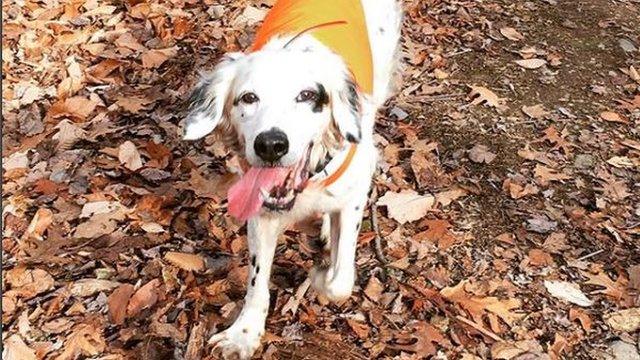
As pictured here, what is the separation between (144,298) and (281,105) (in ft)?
4.77

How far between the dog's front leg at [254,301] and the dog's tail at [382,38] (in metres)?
1.45

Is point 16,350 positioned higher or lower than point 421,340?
higher

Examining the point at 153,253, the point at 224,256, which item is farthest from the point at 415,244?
the point at 153,253

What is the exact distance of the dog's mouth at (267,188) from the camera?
11.1ft

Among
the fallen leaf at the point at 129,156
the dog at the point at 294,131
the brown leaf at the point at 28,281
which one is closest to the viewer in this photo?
the dog at the point at 294,131

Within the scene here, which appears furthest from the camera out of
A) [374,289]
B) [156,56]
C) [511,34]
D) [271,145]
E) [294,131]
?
[511,34]

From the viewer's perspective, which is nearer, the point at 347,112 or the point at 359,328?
the point at 347,112

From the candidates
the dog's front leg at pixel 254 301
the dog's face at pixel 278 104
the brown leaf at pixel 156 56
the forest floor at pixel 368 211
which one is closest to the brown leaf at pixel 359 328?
the forest floor at pixel 368 211

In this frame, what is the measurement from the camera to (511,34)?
6.54m

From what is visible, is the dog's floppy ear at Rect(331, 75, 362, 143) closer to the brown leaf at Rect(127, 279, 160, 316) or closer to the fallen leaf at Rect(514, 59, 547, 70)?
the brown leaf at Rect(127, 279, 160, 316)

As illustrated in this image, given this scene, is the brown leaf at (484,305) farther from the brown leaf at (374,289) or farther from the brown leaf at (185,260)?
the brown leaf at (185,260)

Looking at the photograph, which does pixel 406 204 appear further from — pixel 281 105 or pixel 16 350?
pixel 16 350

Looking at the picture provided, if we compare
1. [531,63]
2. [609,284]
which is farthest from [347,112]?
[531,63]

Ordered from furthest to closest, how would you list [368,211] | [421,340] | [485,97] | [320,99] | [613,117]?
[485,97] → [613,117] → [368,211] → [421,340] → [320,99]
